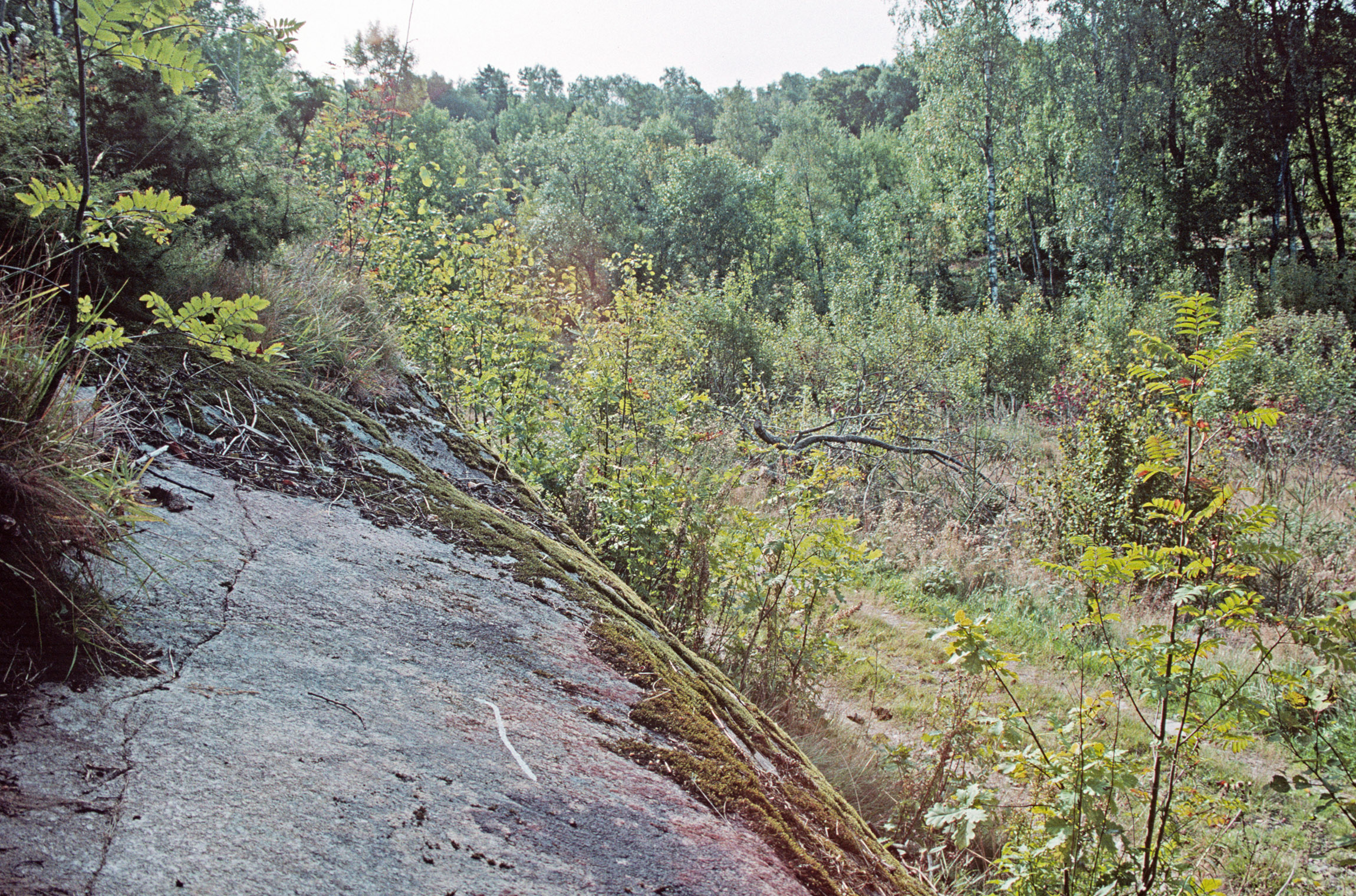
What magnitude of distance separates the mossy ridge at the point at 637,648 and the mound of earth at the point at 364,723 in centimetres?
1

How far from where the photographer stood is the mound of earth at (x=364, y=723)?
998 millimetres

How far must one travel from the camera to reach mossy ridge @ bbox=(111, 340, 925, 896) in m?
1.61

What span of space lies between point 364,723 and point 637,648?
898mm

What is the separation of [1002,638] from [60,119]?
6921 mm

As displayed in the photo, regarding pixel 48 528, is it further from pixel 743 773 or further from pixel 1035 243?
pixel 1035 243

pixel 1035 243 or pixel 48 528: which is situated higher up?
pixel 1035 243

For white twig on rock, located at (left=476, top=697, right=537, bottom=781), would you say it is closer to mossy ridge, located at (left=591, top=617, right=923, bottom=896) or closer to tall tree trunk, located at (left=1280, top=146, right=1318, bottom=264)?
mossy ridge, located at (left=591, top=617, right=923, bottom=896)

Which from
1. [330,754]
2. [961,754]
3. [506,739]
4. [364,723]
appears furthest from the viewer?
[961,754]

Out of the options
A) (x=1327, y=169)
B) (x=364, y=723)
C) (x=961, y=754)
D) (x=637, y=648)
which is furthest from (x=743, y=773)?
(x=1327, y=169)

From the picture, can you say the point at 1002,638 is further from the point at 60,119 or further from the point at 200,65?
the point at 60,119

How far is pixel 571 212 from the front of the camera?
27.5m

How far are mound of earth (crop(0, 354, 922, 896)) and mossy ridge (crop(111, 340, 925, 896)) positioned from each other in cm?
1

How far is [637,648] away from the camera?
81.8 inches

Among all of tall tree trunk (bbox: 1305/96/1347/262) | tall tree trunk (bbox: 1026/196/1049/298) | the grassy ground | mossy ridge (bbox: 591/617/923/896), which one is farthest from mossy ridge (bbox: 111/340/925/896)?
tall tree trunk (bbox: 1026/196/1049/298)
